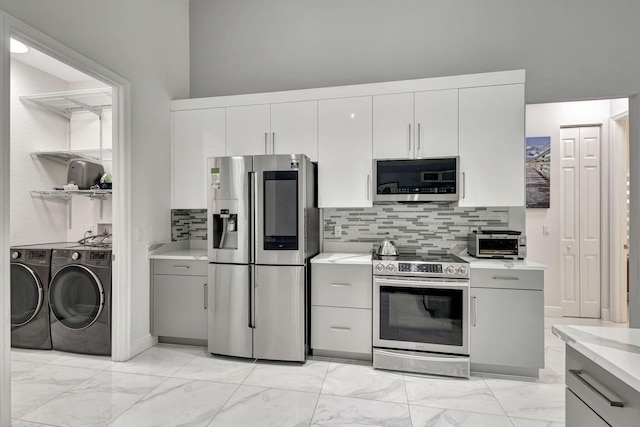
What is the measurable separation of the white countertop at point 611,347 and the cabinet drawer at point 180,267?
2682mm

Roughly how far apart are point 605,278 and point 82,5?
5.81 meters

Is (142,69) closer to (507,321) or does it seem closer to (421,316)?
(421,316)

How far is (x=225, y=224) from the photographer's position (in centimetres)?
284

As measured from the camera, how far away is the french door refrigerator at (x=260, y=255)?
2.71m

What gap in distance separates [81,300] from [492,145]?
12.6 ft

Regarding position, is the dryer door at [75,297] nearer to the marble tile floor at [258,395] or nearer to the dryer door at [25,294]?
the dryer door at [25,294]

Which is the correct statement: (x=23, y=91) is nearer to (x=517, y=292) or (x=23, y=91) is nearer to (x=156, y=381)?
(x=156, y=381)

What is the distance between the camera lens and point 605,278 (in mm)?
3859

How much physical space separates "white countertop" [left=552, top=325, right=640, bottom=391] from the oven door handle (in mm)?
1371

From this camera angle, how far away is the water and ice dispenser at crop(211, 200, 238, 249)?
9.16ft

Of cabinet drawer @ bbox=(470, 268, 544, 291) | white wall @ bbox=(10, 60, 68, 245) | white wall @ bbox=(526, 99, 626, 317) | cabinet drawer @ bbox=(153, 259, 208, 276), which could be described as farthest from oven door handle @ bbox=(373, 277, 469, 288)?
white wall @ bbox=(10, 60, 68, 245)

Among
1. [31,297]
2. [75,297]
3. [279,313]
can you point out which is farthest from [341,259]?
[31,297]

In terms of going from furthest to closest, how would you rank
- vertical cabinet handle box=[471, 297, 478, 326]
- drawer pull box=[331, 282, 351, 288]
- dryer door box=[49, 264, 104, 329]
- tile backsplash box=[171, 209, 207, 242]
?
tile backsplash box=[171, 209, 207, 242] < dryer door box=[49, 264, 104, 329] < drawer pull box=[331, 282, 351, 288] < vertical cabinet handle box=[471, 297, 478, 326]

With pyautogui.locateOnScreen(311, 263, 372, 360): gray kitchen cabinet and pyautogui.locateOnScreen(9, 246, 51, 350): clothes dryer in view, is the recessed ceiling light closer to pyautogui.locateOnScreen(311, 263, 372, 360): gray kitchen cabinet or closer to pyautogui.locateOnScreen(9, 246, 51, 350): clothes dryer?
pyautogui.locateOnScreen(9, 246, 51, 350): clothes dryer
